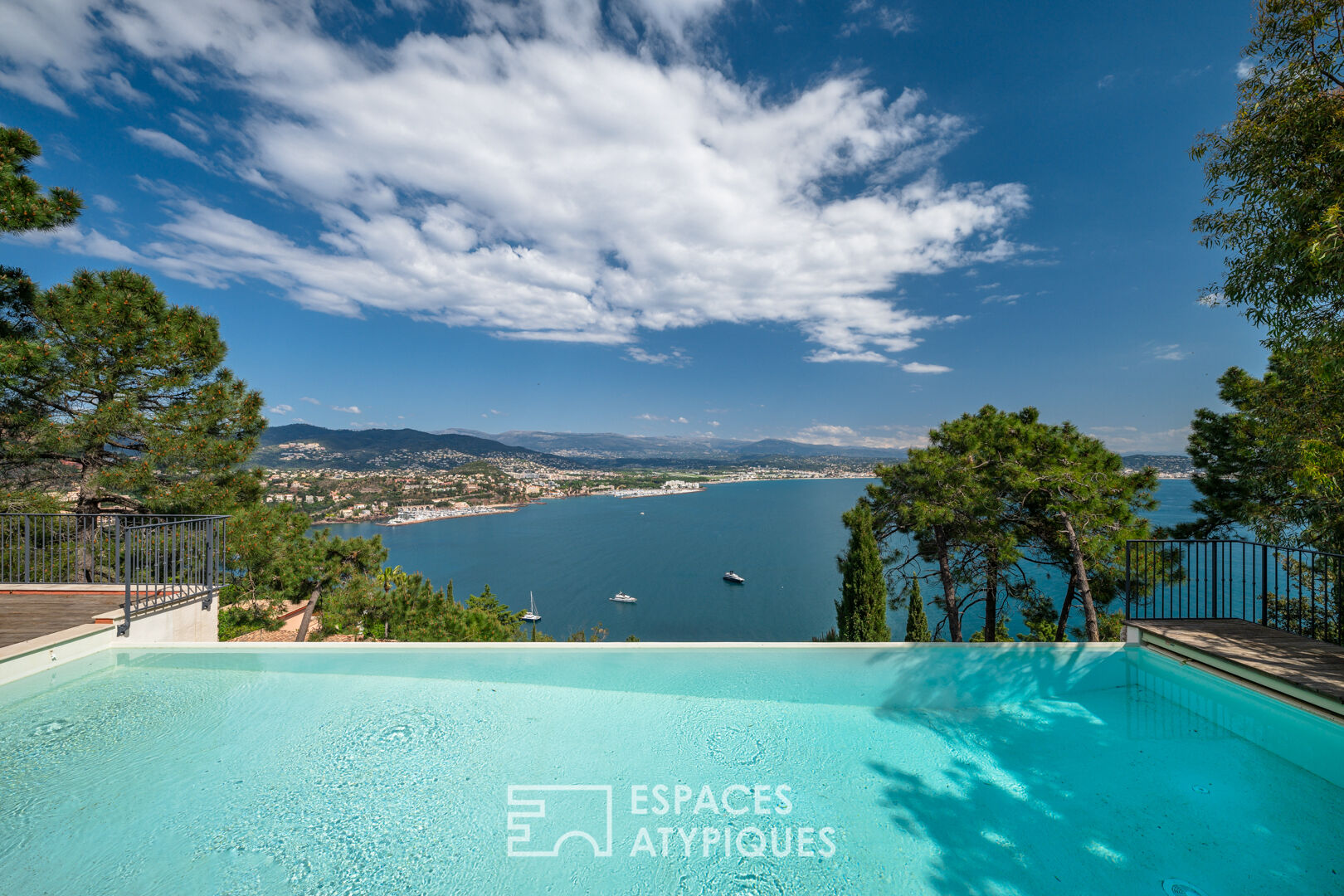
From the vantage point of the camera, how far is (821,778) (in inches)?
113

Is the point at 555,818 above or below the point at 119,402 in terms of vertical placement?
below

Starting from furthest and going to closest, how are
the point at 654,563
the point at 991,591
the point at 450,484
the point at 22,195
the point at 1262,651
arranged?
1. the point at 450,484
2. the point at 654,563
3. the point at 991,591
4. the point at 22,195
5. the point at 1262,651

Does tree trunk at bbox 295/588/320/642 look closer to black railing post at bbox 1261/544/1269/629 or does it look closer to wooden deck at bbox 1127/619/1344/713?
wooden deck at bbox 1127/619/1344/713

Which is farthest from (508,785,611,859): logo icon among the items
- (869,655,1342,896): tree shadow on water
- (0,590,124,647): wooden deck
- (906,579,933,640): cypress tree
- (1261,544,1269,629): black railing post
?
(906,579,933,640): cypress tree

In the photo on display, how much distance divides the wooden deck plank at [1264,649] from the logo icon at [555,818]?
4.08 metres

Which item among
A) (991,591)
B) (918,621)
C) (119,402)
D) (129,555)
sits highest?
(119,402)

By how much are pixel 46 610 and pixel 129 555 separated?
1.63 metres

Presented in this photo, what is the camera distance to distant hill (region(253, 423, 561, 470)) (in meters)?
78.4

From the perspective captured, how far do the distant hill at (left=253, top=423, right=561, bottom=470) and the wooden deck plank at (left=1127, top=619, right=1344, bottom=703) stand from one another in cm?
8473

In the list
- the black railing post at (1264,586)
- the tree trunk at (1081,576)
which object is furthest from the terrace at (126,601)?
the tree trunk at (1081,576)

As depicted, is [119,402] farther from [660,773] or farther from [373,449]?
[373,449]

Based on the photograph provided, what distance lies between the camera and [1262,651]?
11.4ft

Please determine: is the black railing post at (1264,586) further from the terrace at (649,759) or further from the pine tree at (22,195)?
the pine tree at (22,195)

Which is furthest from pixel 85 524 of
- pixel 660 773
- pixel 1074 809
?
pixel 1074 809
